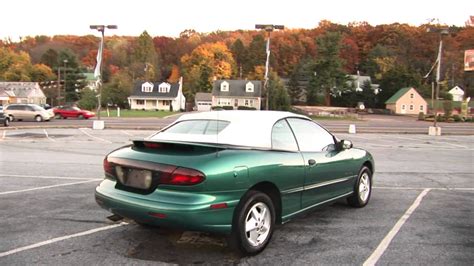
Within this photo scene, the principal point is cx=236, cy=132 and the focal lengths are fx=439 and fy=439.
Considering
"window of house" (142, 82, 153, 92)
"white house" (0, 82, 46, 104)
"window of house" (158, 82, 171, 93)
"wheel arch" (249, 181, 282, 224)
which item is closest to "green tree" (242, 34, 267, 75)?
"window of house" (158, 82, 171, 93)

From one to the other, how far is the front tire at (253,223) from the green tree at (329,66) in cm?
8305

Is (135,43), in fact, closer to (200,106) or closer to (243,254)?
(200,106)

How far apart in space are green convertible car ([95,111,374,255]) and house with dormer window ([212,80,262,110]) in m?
77.6

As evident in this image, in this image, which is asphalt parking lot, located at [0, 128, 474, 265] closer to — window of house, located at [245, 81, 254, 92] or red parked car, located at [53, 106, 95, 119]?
red parked car, located at [53, 106, 95, 119]

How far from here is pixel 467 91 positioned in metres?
107

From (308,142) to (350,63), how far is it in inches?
4952

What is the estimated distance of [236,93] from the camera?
276 feet

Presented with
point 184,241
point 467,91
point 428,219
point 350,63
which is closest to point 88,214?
point 184,241

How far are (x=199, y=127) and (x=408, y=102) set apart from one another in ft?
290

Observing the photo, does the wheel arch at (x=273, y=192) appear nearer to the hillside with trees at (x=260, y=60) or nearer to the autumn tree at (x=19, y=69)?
the hillside with trees at (x=260, y=60)

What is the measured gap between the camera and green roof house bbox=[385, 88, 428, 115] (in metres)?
86.1

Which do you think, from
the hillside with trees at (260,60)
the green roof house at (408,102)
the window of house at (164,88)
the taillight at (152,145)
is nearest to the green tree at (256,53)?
the hillside with trees at (260,60)

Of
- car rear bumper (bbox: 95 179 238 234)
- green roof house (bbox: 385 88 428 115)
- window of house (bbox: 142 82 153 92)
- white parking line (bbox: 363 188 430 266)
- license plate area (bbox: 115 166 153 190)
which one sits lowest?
white parking line (bbox: 363 188 430 266)

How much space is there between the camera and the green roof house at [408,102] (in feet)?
283
